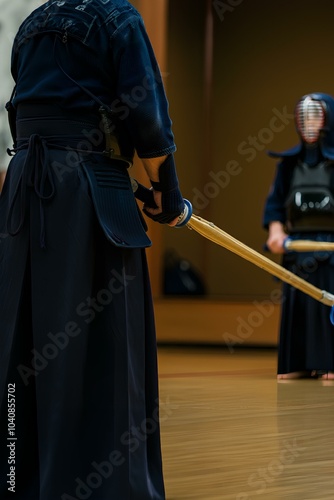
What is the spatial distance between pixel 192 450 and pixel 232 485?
53 cm

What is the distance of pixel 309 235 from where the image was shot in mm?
5738

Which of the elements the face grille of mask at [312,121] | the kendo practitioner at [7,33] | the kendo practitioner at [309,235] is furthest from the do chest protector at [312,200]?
the kendo practitioner at [7,33]

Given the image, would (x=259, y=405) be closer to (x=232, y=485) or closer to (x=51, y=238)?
(x=232, y=485)

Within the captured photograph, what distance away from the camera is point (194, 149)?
382 inches

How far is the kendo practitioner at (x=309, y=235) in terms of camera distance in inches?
224


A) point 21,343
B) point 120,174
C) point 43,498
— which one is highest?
point 120,174

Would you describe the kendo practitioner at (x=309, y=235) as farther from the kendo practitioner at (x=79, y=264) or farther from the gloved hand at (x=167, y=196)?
the kendo practitioner at (x=79, y=264)

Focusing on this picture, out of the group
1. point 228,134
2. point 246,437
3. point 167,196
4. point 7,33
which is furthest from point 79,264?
point 228,134

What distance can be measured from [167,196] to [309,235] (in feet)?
11.4

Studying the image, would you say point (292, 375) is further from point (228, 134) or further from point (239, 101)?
point (239, 101)

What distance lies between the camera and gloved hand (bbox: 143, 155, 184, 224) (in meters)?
2.32

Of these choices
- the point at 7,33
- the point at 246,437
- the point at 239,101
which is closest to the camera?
the point at 246,437

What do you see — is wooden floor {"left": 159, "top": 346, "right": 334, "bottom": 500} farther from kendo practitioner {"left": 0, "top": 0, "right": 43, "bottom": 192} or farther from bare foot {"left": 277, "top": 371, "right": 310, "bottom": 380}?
kendo practitioner {"left": 0, "top": 0, "right": 43, "bottom": 192}

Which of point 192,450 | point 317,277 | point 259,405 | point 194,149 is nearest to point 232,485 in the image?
point 192,450
